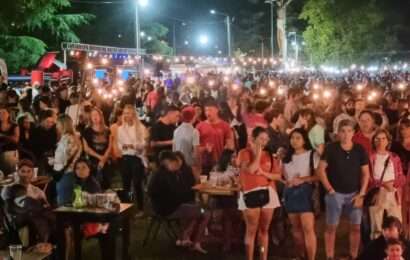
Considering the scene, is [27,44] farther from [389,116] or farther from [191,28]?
[191,28]

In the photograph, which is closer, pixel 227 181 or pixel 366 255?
pixel 366 255

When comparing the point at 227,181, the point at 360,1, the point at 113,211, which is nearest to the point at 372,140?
the point at 227,181

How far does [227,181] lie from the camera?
8.73m

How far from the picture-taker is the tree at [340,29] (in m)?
43.8

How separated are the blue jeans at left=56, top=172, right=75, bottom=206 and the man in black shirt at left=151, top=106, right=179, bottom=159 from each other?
8.04ft

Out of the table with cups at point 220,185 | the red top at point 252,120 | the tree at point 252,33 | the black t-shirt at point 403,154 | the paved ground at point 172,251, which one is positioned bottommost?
the paved ground at point 172,251

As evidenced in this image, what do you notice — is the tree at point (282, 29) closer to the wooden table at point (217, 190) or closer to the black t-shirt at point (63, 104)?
the black t-shirt at point (63, 104)

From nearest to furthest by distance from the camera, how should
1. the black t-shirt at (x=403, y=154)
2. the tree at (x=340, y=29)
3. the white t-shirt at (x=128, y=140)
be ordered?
the black t-shirt at (x=403, y=154) < the white t-shirt at (x=128, y=140) < the tree at (x=340, y=29)

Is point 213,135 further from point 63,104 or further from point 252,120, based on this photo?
point 63,104

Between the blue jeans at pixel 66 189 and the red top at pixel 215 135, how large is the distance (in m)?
2.27

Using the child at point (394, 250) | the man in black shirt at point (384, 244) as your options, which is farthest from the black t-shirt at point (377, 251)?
the child at point (394, 250)

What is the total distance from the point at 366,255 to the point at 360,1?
4126 centimetres

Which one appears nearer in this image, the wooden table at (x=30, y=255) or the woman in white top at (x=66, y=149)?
the wooden table at (x=30, y=255)

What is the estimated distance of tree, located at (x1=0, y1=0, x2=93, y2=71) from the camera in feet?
74.0
